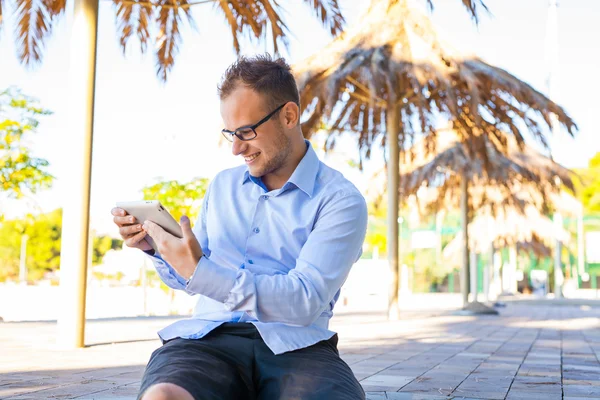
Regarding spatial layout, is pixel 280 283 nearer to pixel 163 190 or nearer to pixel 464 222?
pixel 464 222

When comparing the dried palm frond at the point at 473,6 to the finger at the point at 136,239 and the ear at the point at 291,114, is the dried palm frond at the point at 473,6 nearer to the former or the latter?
the ear at the point at 291,114

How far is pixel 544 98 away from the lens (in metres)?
12.2

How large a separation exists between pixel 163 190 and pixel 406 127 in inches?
463

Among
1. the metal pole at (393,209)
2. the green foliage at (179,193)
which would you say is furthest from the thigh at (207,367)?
the green foliage at (179,193)

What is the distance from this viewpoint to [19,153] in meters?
15.8

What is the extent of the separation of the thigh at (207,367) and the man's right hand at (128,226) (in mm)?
339

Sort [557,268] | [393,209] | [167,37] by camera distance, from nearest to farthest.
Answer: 1. [167,37]
2. [393,209]
3. [557,268]

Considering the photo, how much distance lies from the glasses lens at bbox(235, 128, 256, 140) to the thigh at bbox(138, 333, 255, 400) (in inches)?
24.2

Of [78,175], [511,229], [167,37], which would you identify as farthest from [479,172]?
[78,175]

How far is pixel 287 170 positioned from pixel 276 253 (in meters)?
0.28

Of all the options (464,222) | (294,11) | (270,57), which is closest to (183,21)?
(294,11)

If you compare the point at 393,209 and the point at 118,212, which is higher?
the point at 393,209

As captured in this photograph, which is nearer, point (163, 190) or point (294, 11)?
point (294, 11)

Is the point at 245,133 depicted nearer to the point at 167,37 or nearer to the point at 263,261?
the point at 263,261
